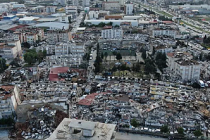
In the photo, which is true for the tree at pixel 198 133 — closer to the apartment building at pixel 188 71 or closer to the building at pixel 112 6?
the apartment building at pixel 188 71

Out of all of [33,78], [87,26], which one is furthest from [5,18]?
[33,78]

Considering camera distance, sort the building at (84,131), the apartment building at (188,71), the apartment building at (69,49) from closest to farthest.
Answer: the building at (84,131), the apartment building at (188,71), the apartment building at (69,49)

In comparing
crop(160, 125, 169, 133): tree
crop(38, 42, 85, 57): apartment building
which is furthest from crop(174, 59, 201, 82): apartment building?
crop(38, 42, 85, 57): apartment building

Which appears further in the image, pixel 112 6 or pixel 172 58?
pixel 112 6

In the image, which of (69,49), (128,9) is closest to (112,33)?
(69,49)

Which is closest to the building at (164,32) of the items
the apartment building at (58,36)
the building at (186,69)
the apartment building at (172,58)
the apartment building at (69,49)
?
the apartment building at (172,58)

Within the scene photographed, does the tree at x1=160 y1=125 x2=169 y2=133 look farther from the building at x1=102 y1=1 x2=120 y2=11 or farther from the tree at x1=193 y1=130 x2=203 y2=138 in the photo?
the building at x1=102 y1=1 x2=120 y2=11

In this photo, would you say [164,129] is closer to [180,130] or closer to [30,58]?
[180,130]
